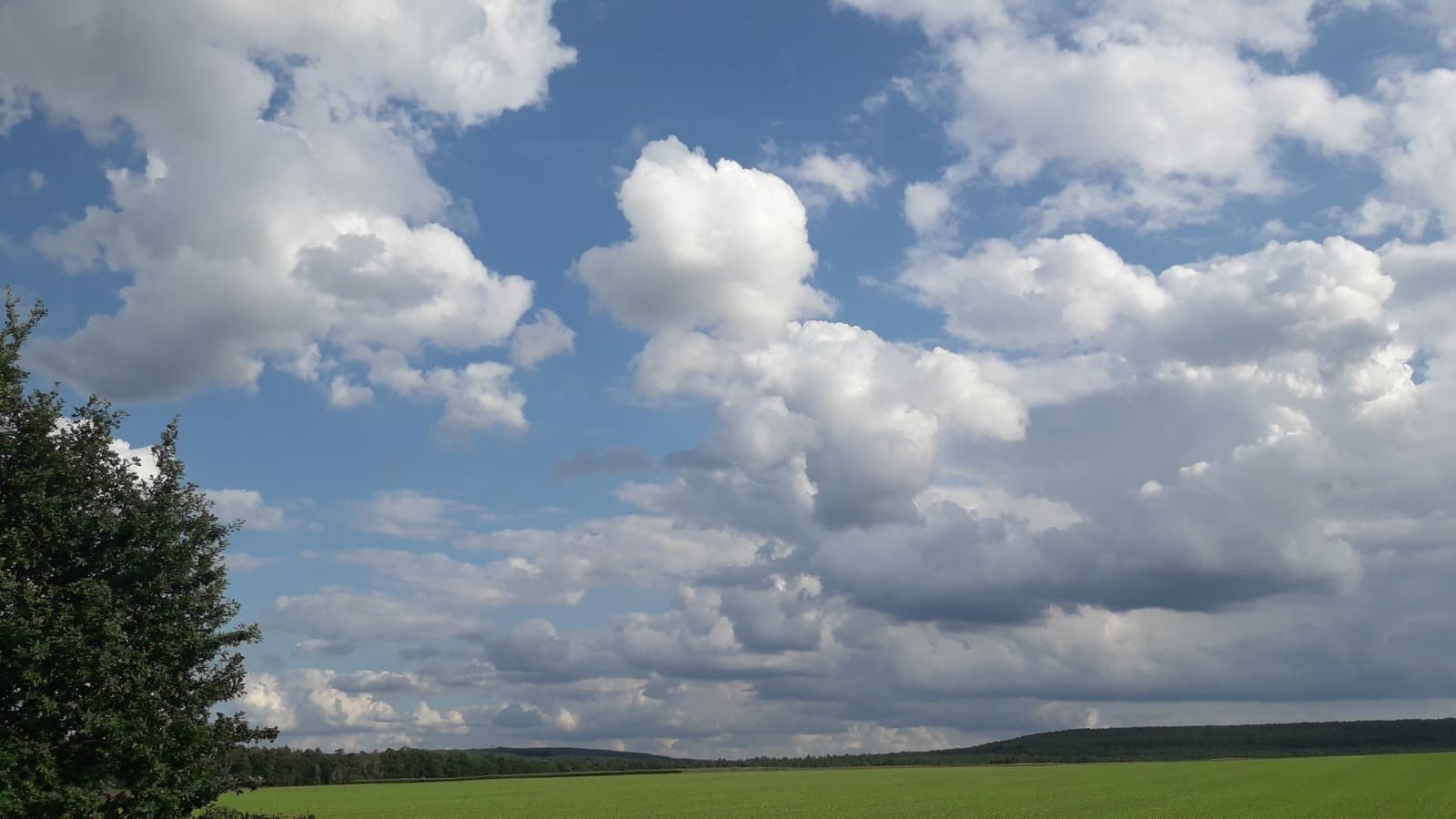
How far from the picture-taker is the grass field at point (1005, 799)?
61.6 meters

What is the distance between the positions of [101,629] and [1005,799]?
195 feet

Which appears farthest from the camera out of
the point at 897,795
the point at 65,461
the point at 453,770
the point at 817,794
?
the point at 453,770

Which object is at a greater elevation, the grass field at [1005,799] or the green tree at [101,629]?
the green tree at [101,629]

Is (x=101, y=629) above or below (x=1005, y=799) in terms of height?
above

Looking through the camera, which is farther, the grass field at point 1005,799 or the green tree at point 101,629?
the grass field at point 1005,799

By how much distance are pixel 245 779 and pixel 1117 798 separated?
183ft

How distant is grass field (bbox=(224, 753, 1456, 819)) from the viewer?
→ 6159 centimetres

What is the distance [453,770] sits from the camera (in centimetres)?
19200

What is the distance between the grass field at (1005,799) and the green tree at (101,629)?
119 feet

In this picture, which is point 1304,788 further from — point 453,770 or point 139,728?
point 453,770

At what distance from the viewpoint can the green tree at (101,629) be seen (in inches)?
1305

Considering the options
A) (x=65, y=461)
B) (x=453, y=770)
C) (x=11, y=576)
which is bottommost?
(x=453, y=770)

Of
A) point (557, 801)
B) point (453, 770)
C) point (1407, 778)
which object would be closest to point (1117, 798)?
point (1407, 778)

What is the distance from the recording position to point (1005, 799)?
7469cm
